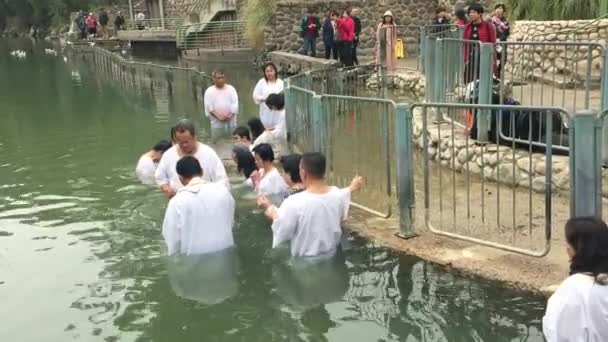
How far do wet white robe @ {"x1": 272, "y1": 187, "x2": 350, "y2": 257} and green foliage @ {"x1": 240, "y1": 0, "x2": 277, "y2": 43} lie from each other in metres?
21.1

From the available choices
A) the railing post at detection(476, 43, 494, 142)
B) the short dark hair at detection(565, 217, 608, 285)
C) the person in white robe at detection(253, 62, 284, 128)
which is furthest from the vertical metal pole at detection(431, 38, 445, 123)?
the short dark hair at detection(565, 217, 608, 285)

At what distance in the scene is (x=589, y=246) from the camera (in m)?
3.53

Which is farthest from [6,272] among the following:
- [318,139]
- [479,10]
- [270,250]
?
[479,10]

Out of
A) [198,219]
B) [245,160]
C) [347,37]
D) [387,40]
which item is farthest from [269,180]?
[347,37]

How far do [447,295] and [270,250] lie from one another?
2.00 metres

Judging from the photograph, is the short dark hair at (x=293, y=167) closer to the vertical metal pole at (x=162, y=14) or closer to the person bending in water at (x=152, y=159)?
the person bending in water at (x=152, y=159)

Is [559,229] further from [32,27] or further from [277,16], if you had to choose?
[32,27]

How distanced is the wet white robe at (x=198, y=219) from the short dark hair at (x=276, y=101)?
153 inches

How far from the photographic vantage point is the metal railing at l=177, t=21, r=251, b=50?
30641 millimetres

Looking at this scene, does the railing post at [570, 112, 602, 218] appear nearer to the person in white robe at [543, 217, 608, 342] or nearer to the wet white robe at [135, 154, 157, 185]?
the person in white robe at [543, 217, 608, 342]

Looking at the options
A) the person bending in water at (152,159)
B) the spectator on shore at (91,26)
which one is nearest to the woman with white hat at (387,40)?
the person bending in water at (152,159)

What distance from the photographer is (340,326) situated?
17.7ft

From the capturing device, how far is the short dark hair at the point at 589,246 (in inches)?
139

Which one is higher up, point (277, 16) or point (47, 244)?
point (277, 16)
